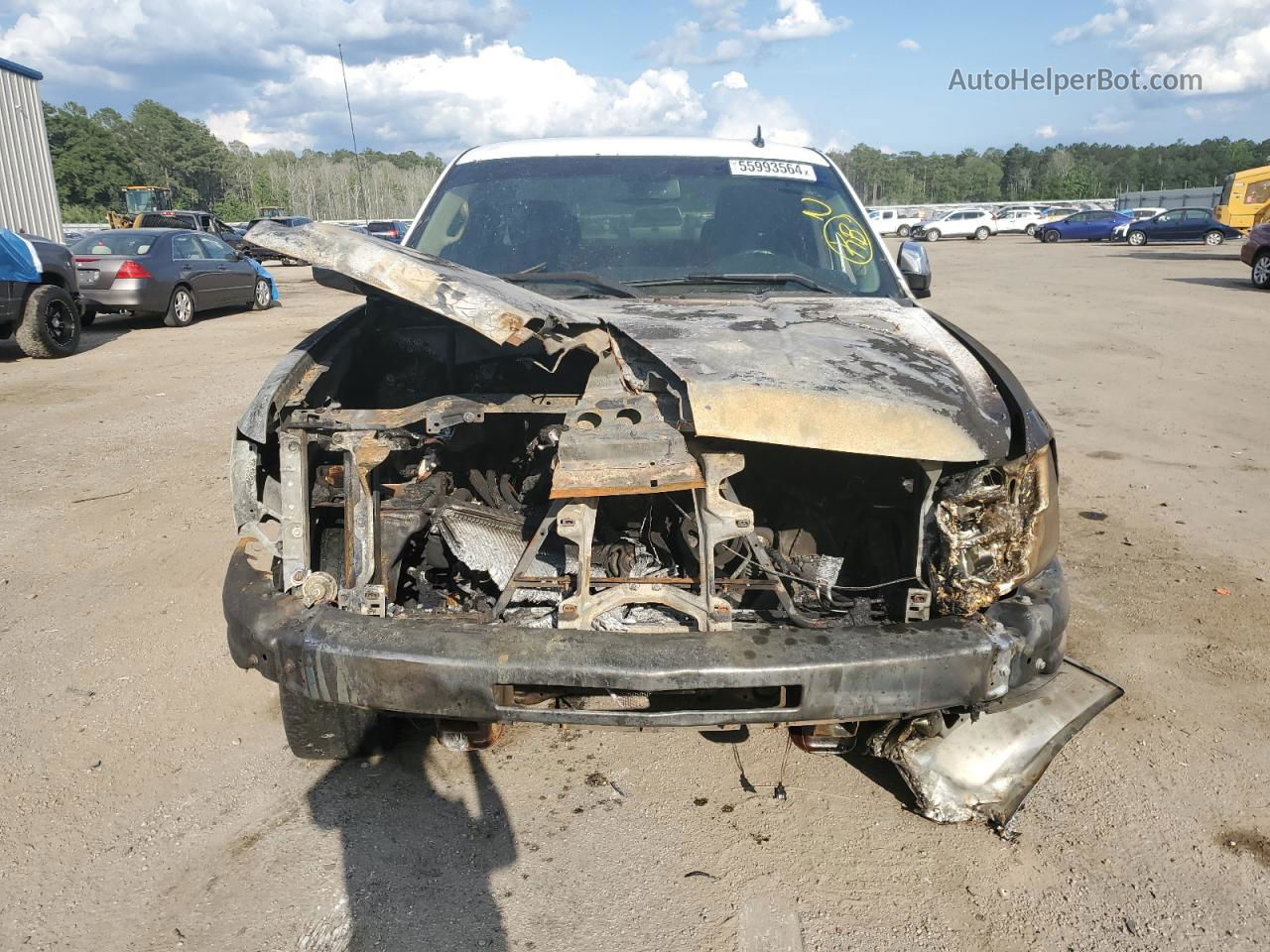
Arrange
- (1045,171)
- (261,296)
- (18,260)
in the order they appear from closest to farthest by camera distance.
Answer: (18,260) < (261,296) < (1045,171)

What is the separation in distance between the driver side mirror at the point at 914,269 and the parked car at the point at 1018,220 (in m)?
41.4

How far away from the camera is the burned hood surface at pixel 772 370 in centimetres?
209

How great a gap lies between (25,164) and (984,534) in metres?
19.2

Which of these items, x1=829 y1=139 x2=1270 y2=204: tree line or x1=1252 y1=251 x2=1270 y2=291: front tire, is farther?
x1=829 y1=139 x2=1270 y2=204: tree line

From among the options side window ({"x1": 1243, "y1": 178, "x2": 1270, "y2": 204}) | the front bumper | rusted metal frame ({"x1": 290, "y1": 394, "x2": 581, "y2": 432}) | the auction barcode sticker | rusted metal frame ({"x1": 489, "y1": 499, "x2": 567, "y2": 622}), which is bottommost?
the front bumper

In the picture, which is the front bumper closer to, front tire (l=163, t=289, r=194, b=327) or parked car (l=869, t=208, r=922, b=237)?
front tire (l=163, t=289, r=194, b=327)

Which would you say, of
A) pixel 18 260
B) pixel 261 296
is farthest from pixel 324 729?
pixel 261 296

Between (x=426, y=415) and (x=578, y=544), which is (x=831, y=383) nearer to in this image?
(x=578, y=544)

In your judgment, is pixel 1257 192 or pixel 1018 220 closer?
pixel 1257 192

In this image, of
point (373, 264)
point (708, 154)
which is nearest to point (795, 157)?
point (708, 154)

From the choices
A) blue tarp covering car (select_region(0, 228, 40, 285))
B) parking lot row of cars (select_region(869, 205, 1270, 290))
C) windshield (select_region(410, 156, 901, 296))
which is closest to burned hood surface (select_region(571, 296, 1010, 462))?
windshield (select_region(410, 156, 901, 296))

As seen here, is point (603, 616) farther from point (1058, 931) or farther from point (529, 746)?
point (1058, 931)

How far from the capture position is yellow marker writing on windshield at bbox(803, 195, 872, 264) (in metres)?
3.62

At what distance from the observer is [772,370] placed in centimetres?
225
